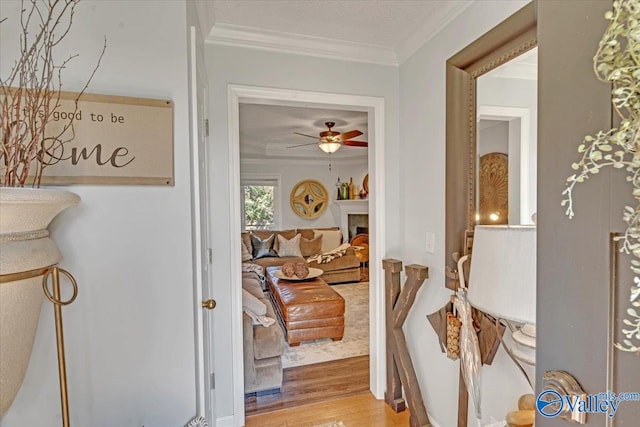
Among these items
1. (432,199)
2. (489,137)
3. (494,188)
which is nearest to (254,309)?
(432,199)

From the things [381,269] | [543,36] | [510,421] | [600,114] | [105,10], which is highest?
[105,10]

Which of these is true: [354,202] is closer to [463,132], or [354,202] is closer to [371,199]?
[371,199]

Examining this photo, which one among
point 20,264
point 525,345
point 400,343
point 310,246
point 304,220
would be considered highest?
point 20,264

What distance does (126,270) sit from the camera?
1.28 meters

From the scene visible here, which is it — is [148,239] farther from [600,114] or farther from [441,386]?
[441,386]

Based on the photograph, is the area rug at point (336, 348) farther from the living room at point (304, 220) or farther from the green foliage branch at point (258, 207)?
the green foliage branch at point (258, 207)

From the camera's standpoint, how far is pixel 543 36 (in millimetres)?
682

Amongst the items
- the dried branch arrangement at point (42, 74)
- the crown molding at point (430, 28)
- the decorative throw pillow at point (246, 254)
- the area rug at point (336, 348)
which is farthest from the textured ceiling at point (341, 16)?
the decorative throw pillow at point (246, 254)

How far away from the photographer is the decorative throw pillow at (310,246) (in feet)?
21.9

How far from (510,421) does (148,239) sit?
1.46m

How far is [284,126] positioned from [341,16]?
2.86 m

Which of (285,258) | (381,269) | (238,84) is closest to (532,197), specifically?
(381,269)

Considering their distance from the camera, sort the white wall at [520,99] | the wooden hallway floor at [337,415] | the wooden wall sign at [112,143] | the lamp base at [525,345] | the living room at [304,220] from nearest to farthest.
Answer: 1. the lamp base at [525,345]
2. the wooden wall sign at [112,143]
3. the white wall at [520,99]
4. the wooden hallway floor at [337,415]
5. the living room at [304,220]

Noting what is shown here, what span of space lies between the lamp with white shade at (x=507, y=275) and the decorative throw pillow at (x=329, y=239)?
19.2ft
